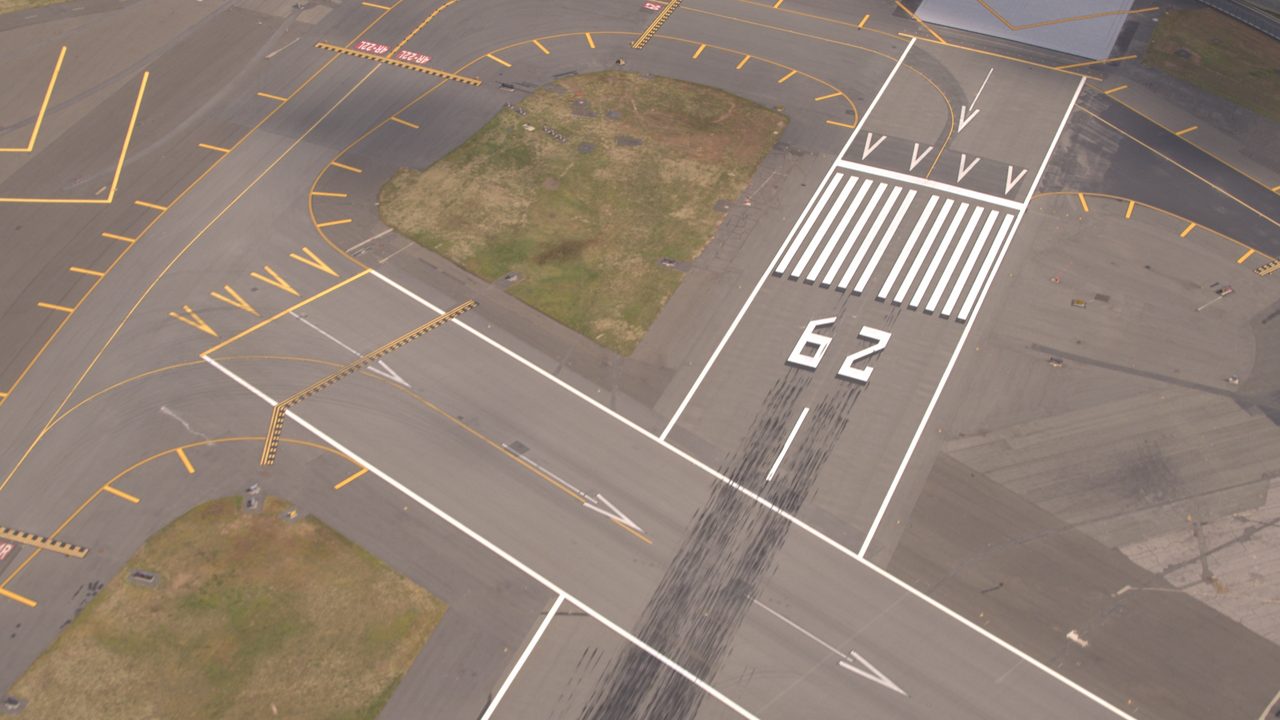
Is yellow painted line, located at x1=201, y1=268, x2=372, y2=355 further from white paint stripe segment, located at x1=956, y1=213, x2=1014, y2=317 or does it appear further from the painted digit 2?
white paint stripe segment, located at x1=956, y1=213, x2=1014, y2=317

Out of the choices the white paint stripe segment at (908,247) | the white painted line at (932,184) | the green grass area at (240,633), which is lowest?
the green grass area at (240,633)

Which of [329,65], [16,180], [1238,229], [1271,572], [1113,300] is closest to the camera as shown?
[1271,572]

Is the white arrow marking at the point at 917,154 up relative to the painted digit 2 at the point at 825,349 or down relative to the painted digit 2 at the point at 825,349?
up

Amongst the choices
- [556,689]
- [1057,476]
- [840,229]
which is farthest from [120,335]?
[1057,476]

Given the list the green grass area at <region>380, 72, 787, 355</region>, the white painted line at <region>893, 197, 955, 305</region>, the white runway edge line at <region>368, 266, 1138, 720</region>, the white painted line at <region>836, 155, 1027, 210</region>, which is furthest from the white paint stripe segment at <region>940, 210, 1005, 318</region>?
the white runway edge line at <region>368, 266, 1138, 720</region>

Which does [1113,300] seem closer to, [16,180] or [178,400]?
[178,400]

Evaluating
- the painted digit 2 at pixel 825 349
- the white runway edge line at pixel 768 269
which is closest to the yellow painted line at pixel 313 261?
the white runway edge line at pixel 768 269

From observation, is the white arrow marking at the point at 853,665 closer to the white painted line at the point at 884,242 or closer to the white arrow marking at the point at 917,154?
the white painted line at the point at 884,242
